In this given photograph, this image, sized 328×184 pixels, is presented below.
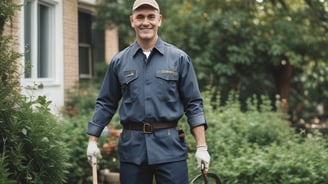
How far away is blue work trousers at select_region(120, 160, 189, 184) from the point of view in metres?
3.89

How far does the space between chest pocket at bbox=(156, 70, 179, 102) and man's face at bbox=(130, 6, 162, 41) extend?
27 centimetres

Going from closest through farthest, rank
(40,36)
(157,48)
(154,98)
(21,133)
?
1. (154,98)
2. (157,48)
3. (21,133)
4. (40,36)

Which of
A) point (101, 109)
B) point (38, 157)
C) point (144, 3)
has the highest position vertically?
point (144, 3)

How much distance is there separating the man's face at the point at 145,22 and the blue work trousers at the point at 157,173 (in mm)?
898

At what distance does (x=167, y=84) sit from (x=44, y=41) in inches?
230

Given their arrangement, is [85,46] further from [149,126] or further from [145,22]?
[149,126]

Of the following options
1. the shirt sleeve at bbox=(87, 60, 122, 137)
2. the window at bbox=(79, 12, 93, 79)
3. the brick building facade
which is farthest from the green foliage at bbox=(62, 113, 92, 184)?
the window at bbox=(79, 12, 93, 79)

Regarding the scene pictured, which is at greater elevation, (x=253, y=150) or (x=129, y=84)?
(x=129, y=84)

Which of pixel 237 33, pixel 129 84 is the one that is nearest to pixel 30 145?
pixel 129 84

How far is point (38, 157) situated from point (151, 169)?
1286mm

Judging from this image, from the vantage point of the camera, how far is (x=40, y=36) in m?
9.20

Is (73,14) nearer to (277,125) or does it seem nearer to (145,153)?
(277,125)

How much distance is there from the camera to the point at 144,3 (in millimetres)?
3914

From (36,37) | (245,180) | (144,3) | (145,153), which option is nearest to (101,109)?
(145,153)
